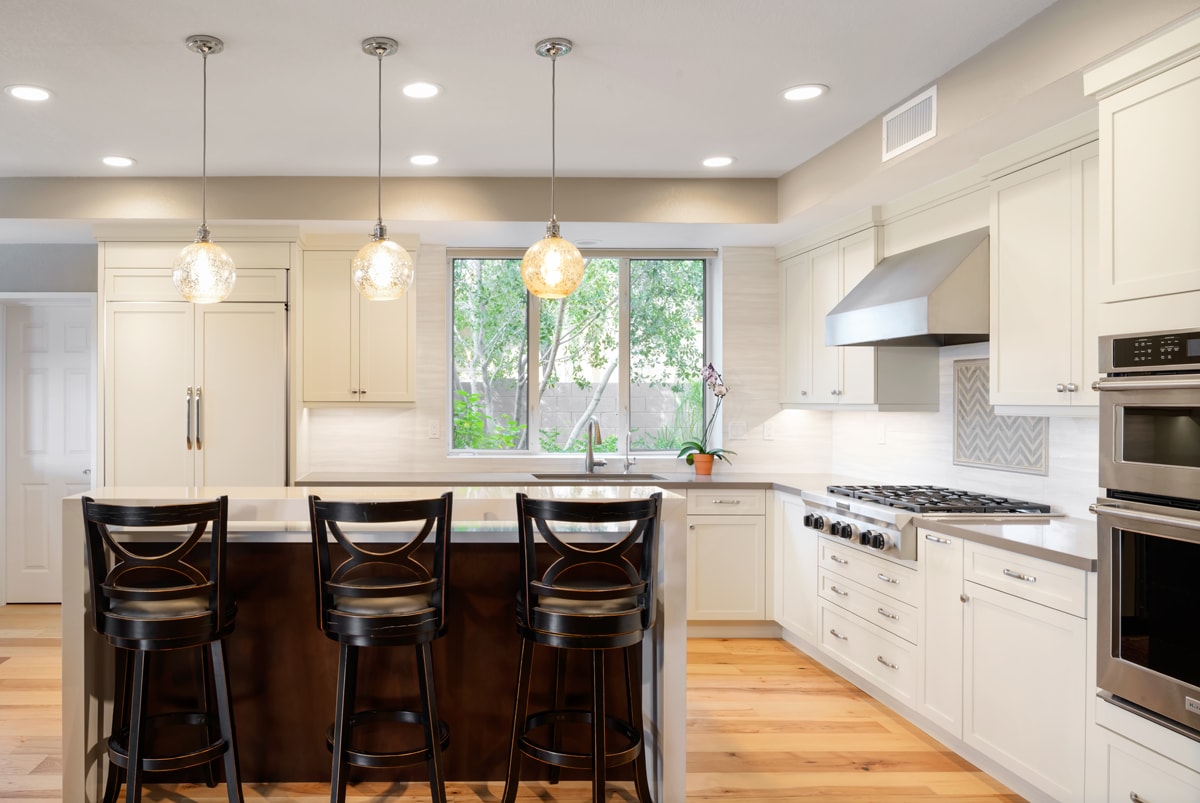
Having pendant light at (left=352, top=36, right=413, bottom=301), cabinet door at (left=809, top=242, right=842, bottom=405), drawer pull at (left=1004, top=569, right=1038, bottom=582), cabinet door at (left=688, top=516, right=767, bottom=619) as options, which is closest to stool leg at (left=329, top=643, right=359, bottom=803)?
pendant light at (left=352, top=36, right=413, bottom=301)

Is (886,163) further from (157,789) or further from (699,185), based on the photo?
(157,789)

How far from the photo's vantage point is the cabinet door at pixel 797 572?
433 centimetres

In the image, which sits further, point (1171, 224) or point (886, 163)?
point (886, 163)

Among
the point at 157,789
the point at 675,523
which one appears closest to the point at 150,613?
the point at 157,789

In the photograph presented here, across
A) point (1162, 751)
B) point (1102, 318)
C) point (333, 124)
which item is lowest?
point (1162, 751)

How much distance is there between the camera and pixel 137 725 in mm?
2398

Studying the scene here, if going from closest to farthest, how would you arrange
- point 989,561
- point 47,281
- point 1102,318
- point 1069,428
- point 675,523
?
1. point 1102,318
2. point 675,523
3. point 989,561
4. point 1069,428
5. point 47,281

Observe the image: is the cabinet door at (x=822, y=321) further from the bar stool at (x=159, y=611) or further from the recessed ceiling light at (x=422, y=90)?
the bar stool at (x=159, y=611)

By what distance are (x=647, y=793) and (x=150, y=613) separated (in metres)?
1.65

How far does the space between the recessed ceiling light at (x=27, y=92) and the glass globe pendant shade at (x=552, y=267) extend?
6.71ft

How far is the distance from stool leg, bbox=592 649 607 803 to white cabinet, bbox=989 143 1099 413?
6.08 ft

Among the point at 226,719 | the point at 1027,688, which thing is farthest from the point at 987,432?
the point at 226,719

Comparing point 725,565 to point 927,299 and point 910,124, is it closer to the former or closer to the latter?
point 927,299

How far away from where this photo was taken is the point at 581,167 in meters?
4.38
